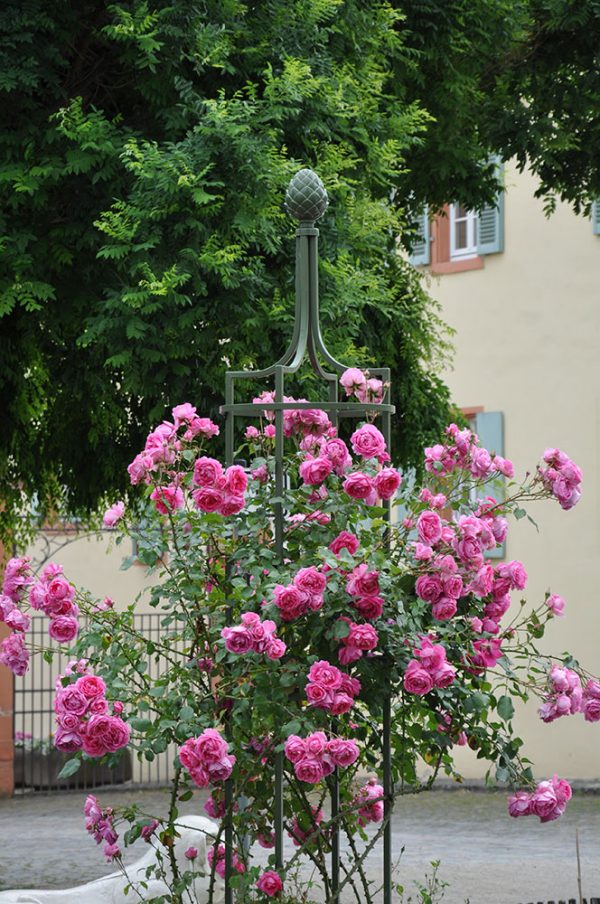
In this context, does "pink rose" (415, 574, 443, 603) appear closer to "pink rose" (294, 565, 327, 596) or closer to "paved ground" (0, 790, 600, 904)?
"pink rose" (294, 565, 327, 596)

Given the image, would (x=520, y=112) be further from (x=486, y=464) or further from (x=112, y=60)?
(x=486, y=464)

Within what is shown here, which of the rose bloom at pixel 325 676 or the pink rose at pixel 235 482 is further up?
the pink rose at pixel 235 482

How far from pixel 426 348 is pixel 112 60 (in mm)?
3881

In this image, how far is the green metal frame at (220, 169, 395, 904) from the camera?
4934 millimetres

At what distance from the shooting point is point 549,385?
17203mm

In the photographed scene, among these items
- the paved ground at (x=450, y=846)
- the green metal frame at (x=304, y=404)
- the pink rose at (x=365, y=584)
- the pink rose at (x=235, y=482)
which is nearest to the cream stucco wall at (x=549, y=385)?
the paved ground at (x=450, y=846)

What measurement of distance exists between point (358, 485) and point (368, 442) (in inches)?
6.4

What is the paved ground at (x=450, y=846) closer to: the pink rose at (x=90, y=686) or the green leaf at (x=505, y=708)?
the green leaf at (x=505, y=708)

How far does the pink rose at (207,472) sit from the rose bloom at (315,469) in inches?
10.8

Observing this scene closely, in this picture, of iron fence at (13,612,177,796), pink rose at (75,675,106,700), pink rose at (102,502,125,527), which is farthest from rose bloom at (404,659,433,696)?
iron fence at (13,612,177,796)

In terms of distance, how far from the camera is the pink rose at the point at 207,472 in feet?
15.8

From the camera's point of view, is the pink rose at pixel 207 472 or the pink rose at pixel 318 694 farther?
the pink rose at pixel 207 472

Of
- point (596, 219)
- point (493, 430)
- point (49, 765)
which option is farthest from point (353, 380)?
point (49, 765)

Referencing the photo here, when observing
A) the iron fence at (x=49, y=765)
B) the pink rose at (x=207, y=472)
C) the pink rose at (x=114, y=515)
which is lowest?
the iron fence at (x=49, y=765)
